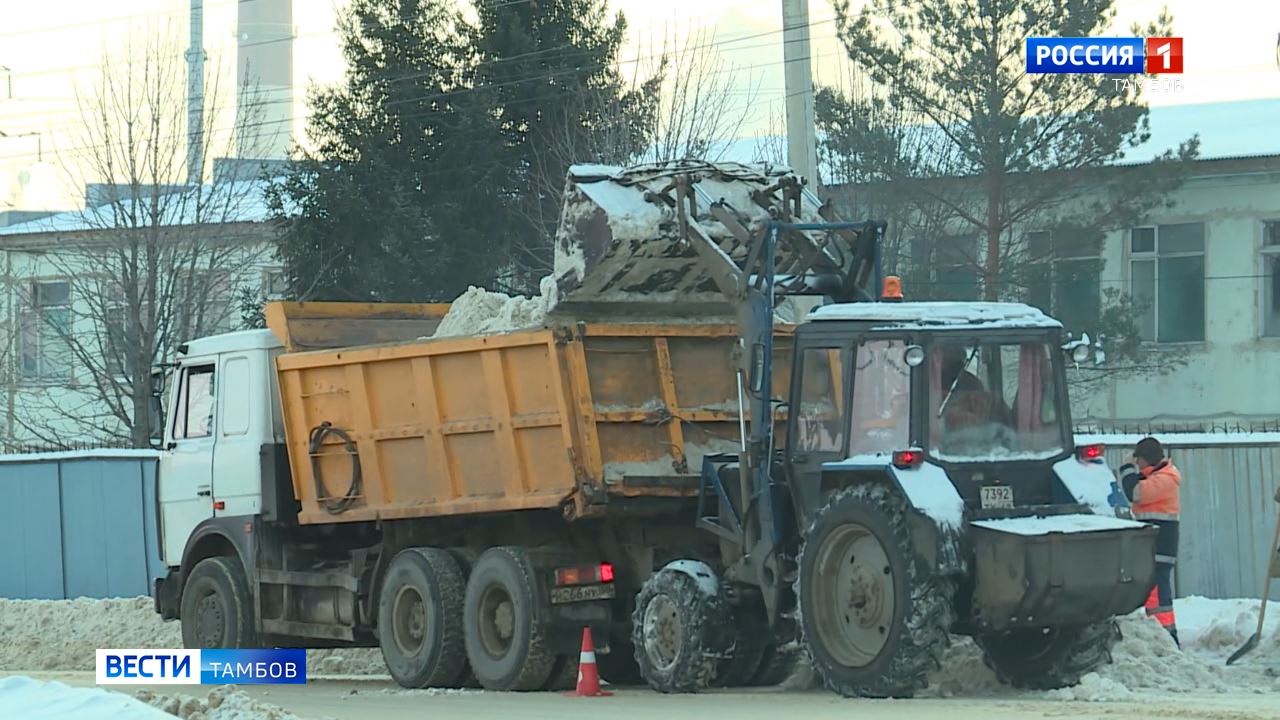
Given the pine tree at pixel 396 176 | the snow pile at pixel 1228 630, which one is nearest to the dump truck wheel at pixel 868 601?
the snow pile at pixel 1228 630

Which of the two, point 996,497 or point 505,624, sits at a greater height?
point 996,497

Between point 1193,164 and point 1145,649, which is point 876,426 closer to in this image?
point 1145,649

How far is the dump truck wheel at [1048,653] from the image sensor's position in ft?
40.4

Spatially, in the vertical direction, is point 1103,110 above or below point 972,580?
above

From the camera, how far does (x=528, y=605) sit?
14117mm

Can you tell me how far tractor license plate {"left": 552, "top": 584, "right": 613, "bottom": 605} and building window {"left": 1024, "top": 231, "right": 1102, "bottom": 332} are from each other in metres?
18.3

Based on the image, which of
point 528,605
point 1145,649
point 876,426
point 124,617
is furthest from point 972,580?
point 124,617

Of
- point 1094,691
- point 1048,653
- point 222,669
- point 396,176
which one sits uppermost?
point 396,176

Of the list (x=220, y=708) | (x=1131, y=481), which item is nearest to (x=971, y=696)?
(x=1131, y=481)

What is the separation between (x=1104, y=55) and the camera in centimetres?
3030

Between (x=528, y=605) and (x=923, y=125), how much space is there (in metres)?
18.4

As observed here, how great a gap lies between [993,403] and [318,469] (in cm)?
607

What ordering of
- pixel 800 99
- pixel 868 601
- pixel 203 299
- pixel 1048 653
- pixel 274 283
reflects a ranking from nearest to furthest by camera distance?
pixel 868 601, pixel 1048 653, pixel 800 99, pixel 203 299, pixel 274 283

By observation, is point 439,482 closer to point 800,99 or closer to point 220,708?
point 220,708
